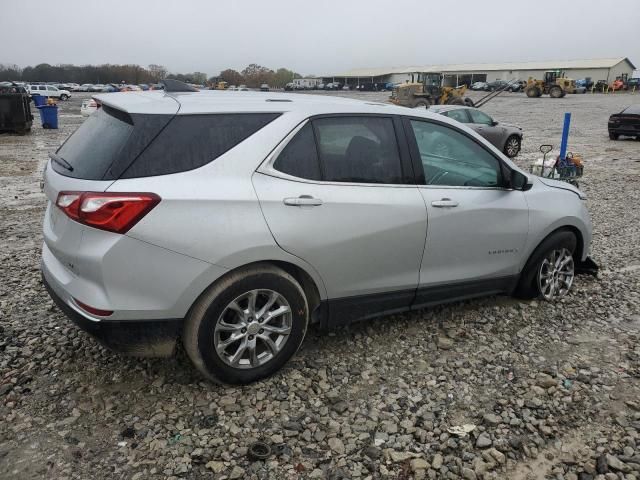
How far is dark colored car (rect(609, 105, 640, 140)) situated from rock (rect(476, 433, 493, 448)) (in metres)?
20.0

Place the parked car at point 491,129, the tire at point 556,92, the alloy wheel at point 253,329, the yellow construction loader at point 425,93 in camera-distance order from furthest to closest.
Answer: the tire at point 556,92, the yellow construction loader at point 425,93, the parked car at point 491,129, the alloy wheel at point 253,329

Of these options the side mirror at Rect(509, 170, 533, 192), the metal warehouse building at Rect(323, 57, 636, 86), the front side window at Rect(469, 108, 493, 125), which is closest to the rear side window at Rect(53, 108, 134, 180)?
the side mirror at Rect(509, 170, 533, 192)

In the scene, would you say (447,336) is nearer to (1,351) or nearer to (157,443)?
(157,443)

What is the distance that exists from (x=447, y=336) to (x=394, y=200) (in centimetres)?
126

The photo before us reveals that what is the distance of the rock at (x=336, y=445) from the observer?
280 cm

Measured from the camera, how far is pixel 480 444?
9.39 feet

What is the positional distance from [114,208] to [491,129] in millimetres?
13766

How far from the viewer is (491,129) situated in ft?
48.5

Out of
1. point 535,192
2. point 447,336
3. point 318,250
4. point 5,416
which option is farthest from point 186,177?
point 535,192

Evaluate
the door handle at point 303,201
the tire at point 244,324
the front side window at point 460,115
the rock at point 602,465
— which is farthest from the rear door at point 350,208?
the front side window at point 460,115

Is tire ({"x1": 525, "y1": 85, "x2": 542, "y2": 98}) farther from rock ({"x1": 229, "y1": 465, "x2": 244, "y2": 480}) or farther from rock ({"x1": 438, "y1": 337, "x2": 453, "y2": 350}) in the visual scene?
rock ({"x1": 229, "y1": 465, "x2": 244, "y2": 480})

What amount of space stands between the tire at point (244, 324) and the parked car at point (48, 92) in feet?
177

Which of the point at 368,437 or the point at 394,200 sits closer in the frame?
the point at 368,437

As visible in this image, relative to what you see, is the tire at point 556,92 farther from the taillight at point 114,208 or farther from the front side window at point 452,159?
the taillight at point 114,208
